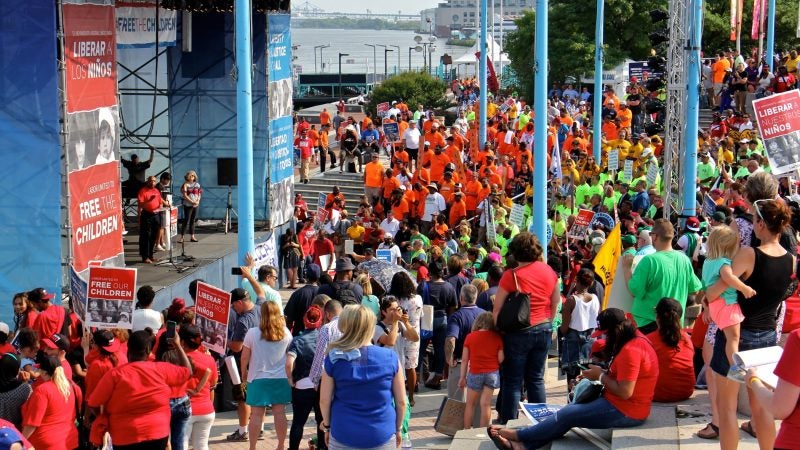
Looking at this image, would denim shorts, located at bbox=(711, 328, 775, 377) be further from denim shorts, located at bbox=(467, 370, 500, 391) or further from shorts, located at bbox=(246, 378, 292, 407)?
shorts, located at bbox=(246, 378, 292, 407)

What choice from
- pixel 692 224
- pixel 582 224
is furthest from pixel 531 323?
pixel 582 224

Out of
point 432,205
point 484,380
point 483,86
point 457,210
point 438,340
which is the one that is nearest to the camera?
point 484,380

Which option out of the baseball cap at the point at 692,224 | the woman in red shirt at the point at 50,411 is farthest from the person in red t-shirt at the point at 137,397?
the baseball cap at the point at 692,224

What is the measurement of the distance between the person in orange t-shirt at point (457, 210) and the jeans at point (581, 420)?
13366 mm

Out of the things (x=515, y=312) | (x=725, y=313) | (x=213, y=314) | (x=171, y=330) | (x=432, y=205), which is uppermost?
(x=725, y=313)

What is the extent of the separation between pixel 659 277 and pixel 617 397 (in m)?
1.60

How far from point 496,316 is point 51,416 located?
3535mm

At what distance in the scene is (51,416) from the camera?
31.0ft

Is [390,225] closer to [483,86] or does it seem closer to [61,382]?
[483,86]

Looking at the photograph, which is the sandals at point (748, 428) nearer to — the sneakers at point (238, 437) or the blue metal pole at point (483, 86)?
the sneakers at point (238, 437)

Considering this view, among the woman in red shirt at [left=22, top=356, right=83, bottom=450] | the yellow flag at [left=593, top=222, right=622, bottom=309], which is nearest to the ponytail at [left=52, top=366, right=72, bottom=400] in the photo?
the woman in red shirt at [left=22, top=356, right=83, bottom=450]

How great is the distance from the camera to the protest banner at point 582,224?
55.7ft

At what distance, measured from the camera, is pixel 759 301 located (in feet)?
→ 26.4

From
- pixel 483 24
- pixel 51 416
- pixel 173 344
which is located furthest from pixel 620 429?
pixel 483 24
